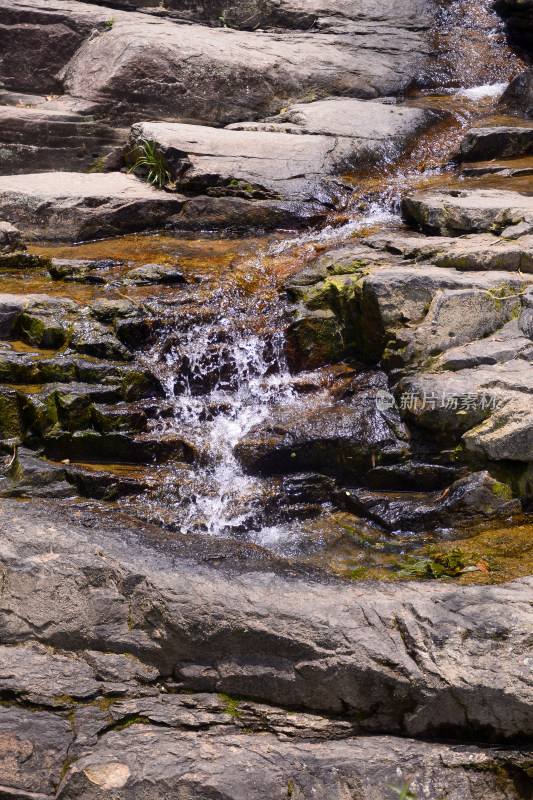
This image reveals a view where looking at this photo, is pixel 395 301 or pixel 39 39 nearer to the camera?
pixel 395 301

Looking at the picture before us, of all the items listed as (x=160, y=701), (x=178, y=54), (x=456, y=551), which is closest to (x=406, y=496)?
(x=456, y=551)

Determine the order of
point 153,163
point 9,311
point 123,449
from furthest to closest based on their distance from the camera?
1. point 153,163
2. point 9,311
3. point 123,449

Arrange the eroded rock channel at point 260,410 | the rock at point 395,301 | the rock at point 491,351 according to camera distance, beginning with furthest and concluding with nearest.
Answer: the rock at point 395,301, the rock at point 491,351, the eroded rock channel at point 260,410

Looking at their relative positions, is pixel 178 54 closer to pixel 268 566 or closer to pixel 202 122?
pixel 202 122

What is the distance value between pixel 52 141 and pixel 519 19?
24.3 ft

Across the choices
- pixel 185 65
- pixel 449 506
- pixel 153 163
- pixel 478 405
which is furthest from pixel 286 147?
Result: pixel 449 506

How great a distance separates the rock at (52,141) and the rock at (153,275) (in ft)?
9.83

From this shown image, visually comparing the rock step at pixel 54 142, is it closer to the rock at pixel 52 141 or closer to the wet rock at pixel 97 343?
the rock at pixel 52 141

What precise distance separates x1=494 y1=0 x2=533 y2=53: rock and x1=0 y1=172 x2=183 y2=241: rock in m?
6.74

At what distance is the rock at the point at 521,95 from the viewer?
9.06m

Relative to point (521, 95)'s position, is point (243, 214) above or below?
below

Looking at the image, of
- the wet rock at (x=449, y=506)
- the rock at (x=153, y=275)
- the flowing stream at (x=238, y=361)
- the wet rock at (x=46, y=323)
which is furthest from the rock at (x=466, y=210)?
the wet rock at (x=46, y=323)

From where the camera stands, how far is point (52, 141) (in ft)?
27.6

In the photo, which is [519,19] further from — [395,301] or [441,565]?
[441,565]
